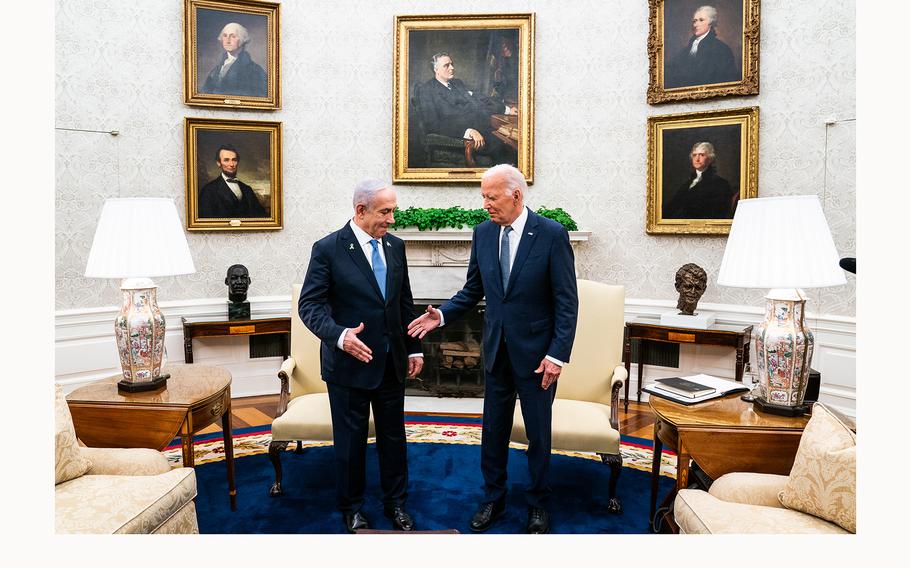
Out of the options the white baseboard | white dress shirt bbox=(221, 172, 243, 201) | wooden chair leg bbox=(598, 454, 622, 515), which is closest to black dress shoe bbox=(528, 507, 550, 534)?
wooden chair leg bbox=(598, 454, 622, 515)

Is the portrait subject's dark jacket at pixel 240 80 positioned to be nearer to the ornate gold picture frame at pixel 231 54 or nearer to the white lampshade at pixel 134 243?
the ornate gold picture frame at pixel 231 54

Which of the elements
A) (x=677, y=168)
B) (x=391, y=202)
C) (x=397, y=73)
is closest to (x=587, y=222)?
(x=677, y=168)

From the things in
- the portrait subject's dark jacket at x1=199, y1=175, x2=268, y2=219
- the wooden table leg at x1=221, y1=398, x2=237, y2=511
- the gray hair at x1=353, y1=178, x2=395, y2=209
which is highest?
the portrait subject's dark jacket at x1=199, y1=175, x2=268, y2=219

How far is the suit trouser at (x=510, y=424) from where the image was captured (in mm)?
2971

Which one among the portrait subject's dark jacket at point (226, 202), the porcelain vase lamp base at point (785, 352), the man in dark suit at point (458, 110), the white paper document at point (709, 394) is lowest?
the white paper document at point (709, 394)

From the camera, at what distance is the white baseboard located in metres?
4.99

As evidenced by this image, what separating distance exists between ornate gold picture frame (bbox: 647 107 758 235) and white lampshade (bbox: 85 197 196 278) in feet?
14.5

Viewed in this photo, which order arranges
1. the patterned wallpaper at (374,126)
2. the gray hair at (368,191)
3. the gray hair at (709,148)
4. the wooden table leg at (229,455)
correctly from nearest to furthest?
the gray hair at (368,191) → the wooden table leg at (229,455) → the patterned wallpaper at (374,126) → the gray hair at (709,148)

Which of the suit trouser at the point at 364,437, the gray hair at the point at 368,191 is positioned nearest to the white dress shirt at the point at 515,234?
the gray hair at the point at 368,191

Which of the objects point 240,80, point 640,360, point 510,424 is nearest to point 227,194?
point 240,80

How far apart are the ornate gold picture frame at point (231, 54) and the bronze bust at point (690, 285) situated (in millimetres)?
4255

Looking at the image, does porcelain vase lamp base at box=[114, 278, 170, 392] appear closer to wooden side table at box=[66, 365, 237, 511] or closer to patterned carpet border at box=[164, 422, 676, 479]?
wooden side table at box=[66, 365, 237, 511]

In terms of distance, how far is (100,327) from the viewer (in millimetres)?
5406

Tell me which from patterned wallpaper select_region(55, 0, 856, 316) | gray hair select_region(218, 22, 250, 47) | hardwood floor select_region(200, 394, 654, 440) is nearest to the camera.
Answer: hardwood floor select_region(200, 394, 654, 440)
